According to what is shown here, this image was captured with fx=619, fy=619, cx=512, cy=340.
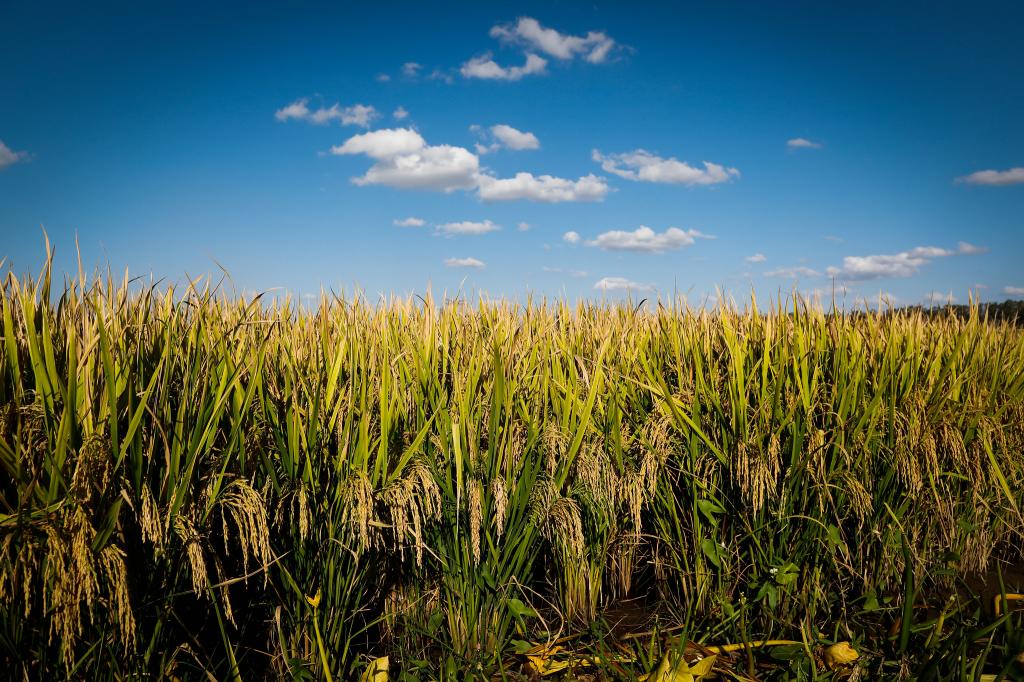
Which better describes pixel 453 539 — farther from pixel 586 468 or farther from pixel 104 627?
pixel 104 627

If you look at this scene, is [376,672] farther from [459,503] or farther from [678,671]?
[678,671]

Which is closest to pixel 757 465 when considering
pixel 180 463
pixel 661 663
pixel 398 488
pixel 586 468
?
pixel 586 468

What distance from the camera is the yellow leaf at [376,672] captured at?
2.26 m

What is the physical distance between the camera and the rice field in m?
1.91

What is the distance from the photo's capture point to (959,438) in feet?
11.0

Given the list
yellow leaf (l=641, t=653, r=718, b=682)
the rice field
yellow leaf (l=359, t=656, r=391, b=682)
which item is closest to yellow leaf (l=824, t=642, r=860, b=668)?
the rice field

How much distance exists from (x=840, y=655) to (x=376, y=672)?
1.77m

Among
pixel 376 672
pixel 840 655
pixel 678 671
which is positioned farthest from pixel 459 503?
pixel 840 655

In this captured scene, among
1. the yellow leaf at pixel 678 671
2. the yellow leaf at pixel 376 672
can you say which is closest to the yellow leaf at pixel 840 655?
the yellow leaf at pixel 678 671

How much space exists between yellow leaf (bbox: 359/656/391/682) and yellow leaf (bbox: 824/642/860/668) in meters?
1.71

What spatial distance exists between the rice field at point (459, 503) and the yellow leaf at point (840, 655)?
0.04ft

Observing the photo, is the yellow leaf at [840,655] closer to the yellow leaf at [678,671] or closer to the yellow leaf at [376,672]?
the yellow leaf at [678,671]

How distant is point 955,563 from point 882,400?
126 centimetres

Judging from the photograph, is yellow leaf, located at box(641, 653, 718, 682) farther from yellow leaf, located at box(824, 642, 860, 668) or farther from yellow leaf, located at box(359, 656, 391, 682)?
→ yellow leaf, located at box(359, 656, 391, 682)
